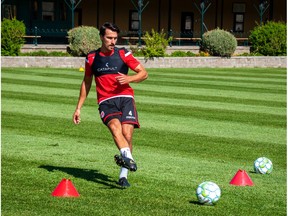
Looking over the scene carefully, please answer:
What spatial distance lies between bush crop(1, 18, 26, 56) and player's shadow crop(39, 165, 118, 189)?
26713 millimetres

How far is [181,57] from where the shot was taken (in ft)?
129

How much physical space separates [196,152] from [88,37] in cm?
2680

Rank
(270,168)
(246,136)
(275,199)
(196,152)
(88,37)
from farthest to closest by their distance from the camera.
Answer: (88,37)
(246,136)
(196,152)
(270,168)
(275,199)

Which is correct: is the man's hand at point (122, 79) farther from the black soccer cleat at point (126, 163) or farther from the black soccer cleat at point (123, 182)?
the black soccer cleat at point (123, 182)

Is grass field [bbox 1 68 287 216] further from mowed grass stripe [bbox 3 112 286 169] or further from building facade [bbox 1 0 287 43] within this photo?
building facade [bbox 1 0 287 43]

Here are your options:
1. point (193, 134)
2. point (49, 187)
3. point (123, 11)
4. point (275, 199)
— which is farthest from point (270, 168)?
point (123, 11)

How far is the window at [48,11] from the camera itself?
4906 centimetres

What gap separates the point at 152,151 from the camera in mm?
12992

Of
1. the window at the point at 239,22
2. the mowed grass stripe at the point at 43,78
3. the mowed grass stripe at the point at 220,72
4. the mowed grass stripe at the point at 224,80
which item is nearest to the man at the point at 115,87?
the mowed grass stripe at the point at 43,78

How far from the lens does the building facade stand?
158 feet

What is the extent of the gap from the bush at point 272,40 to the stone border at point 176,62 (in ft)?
5.46

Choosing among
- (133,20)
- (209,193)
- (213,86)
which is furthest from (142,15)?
(209,193)

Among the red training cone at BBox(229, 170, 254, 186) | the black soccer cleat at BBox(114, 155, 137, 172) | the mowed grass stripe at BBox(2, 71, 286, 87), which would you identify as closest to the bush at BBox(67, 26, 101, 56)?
the mowed grass stripe at BBox(2, 71, 286, 87)

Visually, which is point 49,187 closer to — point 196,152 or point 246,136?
point 196,152
